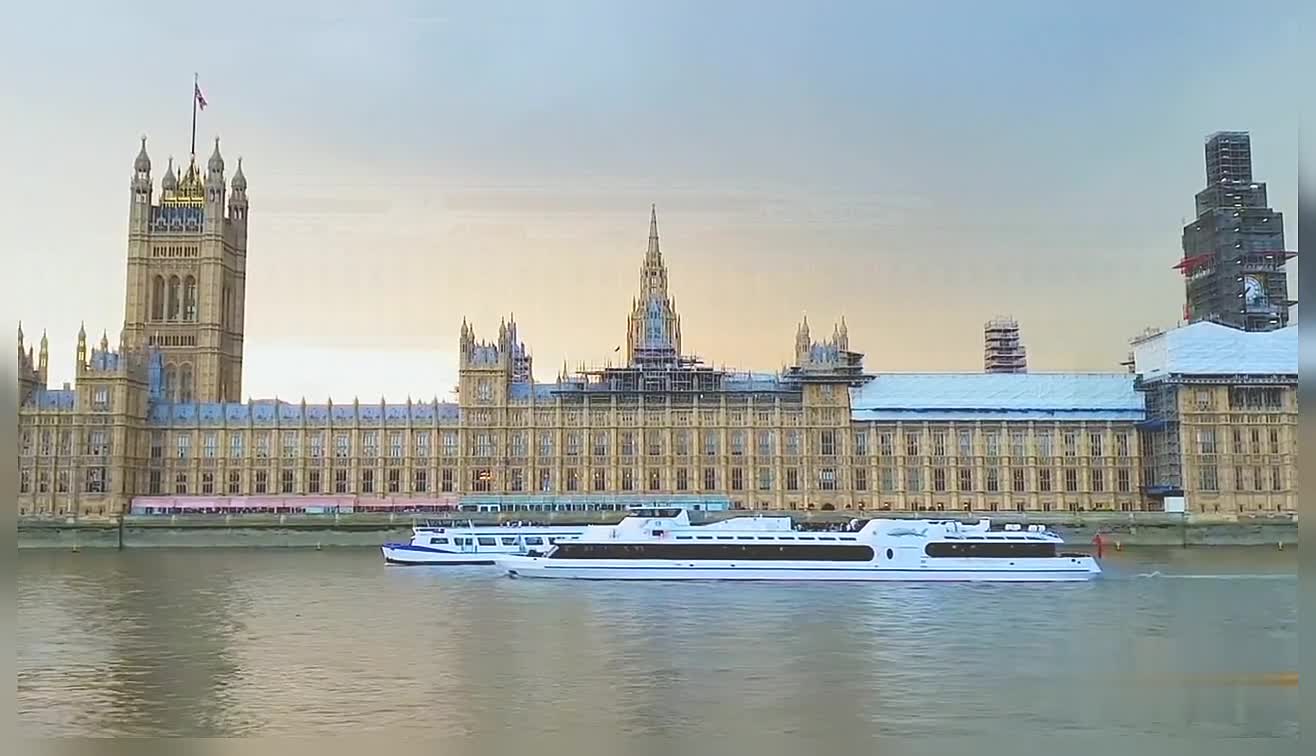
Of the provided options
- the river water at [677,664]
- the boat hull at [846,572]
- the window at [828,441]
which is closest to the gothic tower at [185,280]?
the window at [828,441]

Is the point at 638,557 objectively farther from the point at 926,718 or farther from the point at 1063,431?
the point at 1063,431

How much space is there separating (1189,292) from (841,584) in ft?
222

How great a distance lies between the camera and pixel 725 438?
6825 cm

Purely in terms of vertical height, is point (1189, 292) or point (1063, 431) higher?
point (1189, 292)

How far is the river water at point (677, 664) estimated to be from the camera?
1418 centimetres

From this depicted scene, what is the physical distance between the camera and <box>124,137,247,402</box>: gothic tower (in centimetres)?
8069

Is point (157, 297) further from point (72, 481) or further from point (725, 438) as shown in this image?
point (725, 438)

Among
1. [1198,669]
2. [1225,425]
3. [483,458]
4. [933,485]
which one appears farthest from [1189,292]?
[1198,669]

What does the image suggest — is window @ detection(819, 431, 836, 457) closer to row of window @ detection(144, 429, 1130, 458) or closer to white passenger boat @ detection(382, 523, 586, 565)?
row of window @ detection(144, 429, 1130, 458)

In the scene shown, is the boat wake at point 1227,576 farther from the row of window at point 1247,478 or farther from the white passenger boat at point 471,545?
the row of window at point 1247,478

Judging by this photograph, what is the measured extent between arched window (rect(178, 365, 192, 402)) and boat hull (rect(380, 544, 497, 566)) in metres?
38.6

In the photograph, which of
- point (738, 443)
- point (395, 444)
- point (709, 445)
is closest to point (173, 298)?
point (395, 444)

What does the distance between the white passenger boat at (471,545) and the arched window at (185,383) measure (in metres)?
36.0

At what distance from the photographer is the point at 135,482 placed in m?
69.1
